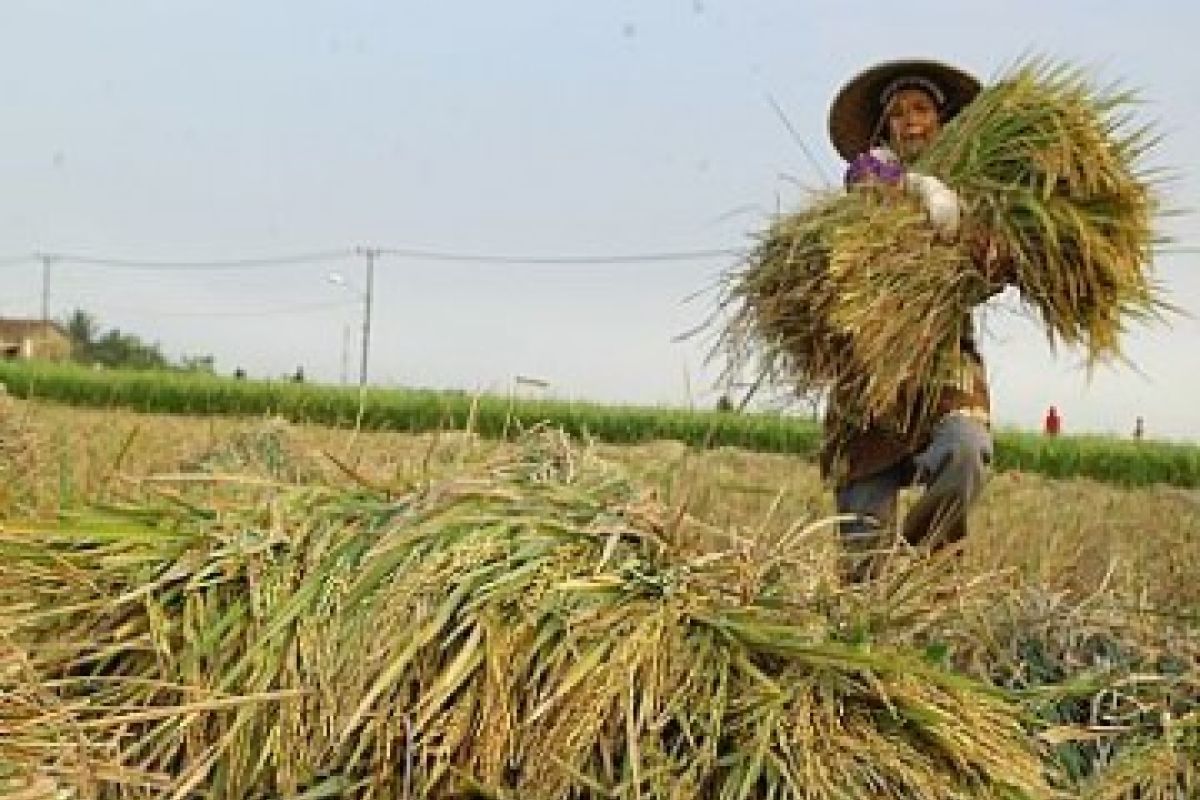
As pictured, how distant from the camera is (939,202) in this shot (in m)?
4.36

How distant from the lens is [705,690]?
2.52 metres

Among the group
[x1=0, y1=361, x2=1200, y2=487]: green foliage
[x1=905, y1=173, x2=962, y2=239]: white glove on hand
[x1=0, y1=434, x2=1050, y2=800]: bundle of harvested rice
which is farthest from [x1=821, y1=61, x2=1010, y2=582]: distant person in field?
[x1=0, y1=361, x2=1200, y2=487]: green foliage

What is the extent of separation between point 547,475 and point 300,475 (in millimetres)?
502

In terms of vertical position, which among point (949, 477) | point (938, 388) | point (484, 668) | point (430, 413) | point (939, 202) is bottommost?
point (484, 668)

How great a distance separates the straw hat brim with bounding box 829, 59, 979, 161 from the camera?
4992 mm

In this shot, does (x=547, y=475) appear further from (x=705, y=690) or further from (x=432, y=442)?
(x=705, y=690)

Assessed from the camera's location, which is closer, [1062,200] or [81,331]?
[1062,200]

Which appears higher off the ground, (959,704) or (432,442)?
(432,442)

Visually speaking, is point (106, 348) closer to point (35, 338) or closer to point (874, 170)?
point (35, 338)

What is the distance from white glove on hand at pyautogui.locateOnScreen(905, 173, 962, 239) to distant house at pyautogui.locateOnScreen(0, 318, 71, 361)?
57.6 meters

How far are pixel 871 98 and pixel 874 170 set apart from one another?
0.63 meters

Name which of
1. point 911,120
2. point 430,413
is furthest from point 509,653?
point 430,413

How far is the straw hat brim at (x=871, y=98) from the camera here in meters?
4.99

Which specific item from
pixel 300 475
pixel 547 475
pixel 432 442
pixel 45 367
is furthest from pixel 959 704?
pixel 45 367
